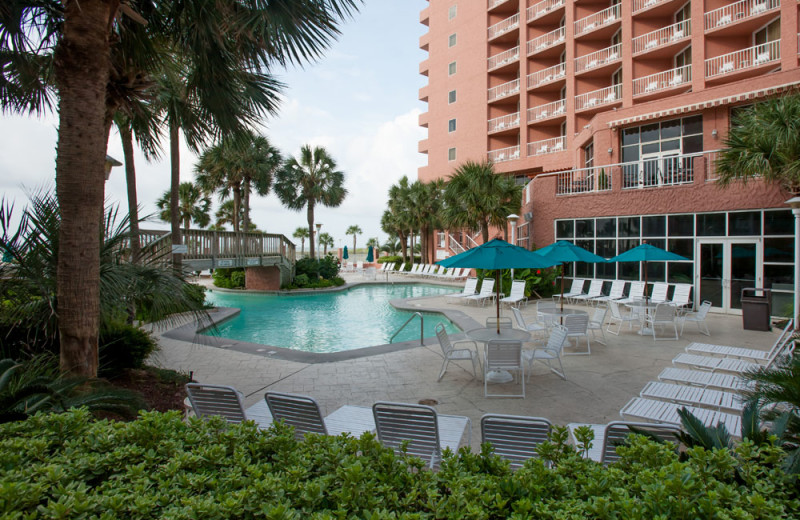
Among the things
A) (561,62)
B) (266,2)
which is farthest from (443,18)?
(266,2)

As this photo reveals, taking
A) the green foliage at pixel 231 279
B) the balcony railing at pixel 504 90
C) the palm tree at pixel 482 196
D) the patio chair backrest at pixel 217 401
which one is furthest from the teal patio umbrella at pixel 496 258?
the balcony railing at pixel 504 90

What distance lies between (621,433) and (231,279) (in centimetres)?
2261

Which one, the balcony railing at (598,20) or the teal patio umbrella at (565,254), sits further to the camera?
the balcony railing at (598,20)

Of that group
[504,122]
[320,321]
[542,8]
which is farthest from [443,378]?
[542,8]

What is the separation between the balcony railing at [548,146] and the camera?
997 inches

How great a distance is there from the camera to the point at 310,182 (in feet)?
84.4

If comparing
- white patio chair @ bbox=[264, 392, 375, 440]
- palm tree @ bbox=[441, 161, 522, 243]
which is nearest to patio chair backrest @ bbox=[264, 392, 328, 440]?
white patio chair @ bbox=[264, 392, 375, 440]

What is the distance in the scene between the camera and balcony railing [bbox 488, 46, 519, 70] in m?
27.7

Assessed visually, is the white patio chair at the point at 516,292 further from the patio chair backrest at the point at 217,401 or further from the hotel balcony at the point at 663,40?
the hotel balcony at the point at 663,40

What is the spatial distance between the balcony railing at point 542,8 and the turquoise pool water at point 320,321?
18371mm

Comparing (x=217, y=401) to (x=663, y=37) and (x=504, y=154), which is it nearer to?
(x=663, y=37)

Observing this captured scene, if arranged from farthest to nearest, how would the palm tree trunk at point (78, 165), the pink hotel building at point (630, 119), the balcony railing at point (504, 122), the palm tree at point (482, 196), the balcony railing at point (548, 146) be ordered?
the balcony railing at point (504, 122) → the balcony railing at point (548, 146) → the palm tree at point (482, 196) → the pink hotel building at point (630, 119) → the palm tree trunk at point (78, 165)

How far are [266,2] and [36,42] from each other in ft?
8.77

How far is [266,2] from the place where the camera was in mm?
4465
